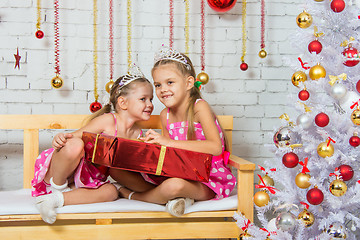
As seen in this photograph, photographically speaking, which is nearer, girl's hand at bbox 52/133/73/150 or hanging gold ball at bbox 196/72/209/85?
girl's hand at bbox 52/133/73/150

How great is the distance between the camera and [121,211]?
157cm

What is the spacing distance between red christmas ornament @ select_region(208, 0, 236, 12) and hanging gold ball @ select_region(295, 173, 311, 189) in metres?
1.07

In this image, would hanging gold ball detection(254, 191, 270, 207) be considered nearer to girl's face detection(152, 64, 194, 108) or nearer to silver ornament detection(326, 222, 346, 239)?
silver ornament detection(326, 222, 346, 239)

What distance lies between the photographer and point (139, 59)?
7.57 feet

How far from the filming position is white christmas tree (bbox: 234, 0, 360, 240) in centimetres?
137

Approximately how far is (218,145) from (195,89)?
1.10 feet

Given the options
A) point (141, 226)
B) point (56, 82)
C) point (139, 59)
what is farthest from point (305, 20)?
point (56, 82)

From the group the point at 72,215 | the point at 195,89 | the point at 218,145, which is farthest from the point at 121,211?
the point at 195,89

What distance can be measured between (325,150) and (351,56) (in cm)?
31

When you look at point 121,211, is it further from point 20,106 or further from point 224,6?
point 224,6

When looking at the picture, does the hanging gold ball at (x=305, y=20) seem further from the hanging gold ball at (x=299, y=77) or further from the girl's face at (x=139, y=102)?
the girl's face at (x=139, y=102)

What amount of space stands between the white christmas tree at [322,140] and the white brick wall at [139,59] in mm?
855

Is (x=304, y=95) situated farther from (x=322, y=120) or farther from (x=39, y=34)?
(x=39, y=34)

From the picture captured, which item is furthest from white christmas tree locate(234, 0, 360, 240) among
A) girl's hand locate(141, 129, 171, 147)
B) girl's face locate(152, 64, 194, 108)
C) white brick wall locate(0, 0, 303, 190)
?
white brick wall locate(0, 0, 303, 190)
